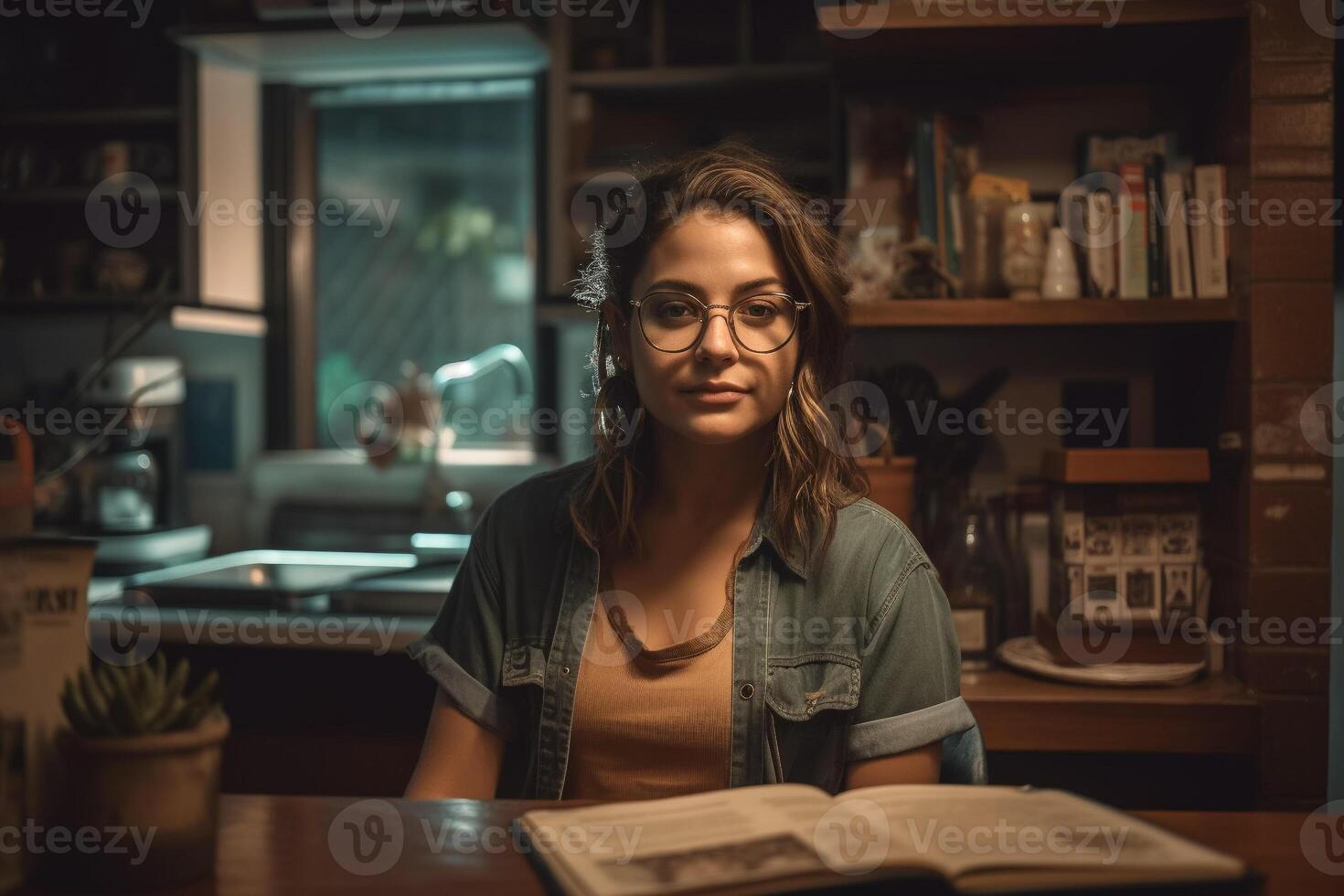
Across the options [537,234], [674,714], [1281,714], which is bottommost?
[1281,714]

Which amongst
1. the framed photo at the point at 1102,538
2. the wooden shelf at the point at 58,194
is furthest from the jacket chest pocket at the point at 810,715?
the wooden shelf at the point at 58,194

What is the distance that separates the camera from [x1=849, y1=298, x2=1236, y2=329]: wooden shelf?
185 centimetres

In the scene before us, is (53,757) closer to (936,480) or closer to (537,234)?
(936,480)

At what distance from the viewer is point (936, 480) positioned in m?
1.99

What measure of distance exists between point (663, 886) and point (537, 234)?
2177 millimetres

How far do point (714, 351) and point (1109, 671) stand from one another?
3.21 feet

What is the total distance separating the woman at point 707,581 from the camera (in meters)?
1.28

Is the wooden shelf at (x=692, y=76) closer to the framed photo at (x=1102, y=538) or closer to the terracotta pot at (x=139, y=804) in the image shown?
the framed photo at (x=1102, y=538)

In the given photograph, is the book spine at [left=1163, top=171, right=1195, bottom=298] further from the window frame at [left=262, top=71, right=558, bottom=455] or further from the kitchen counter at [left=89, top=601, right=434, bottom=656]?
the window frame at [left=262, top=71, right=558, bottom=455]

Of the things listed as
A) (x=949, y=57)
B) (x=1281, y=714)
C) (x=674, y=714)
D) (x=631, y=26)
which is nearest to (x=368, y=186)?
(x=631, y=26)

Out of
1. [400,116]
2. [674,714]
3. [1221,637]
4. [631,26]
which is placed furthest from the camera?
[400,116]

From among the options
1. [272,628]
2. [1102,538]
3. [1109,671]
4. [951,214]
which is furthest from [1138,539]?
[272,628]

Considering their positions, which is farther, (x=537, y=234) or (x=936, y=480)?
(x=537, y=234)

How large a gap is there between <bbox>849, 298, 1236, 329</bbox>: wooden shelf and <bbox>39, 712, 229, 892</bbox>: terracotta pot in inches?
53.2
